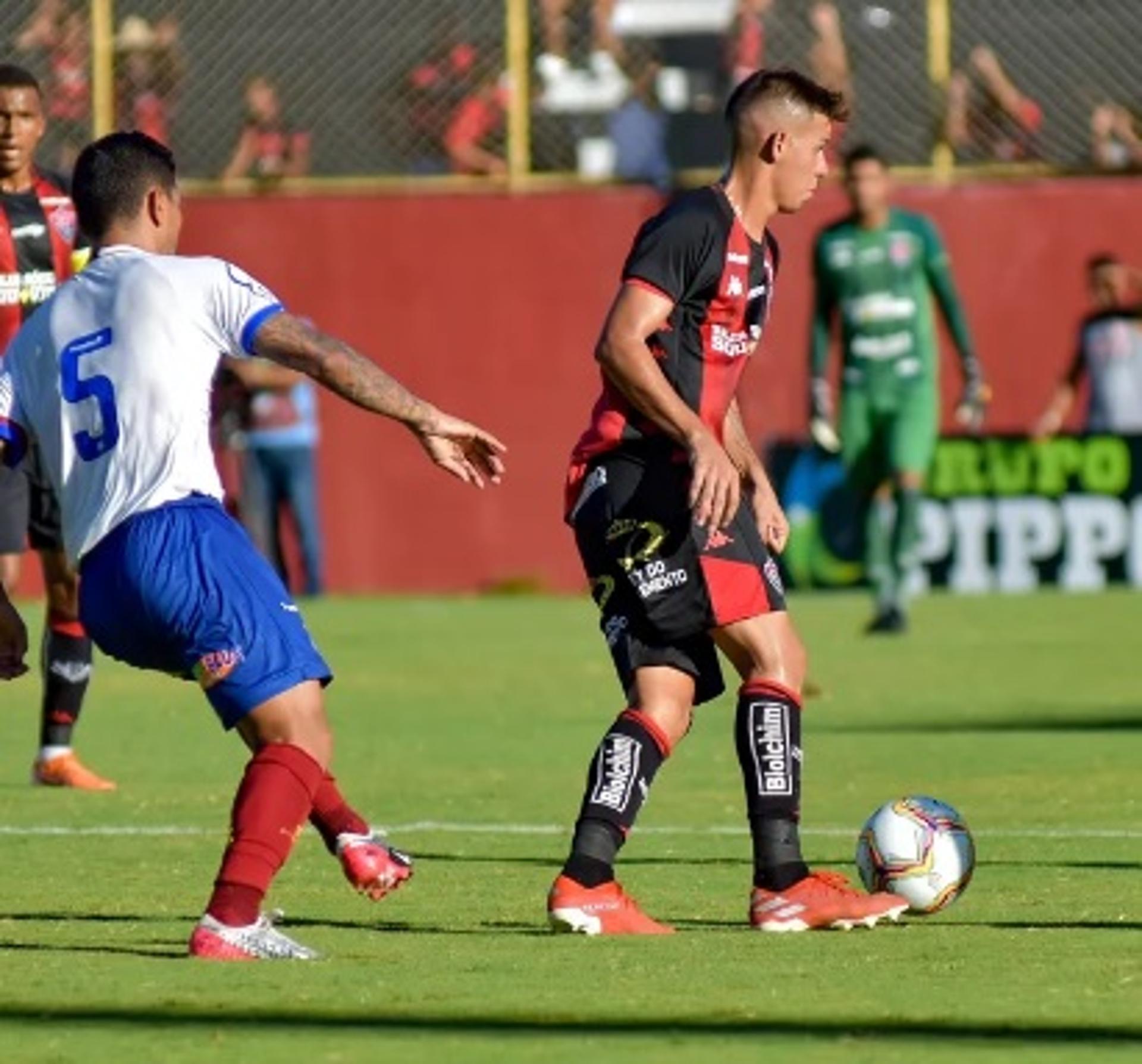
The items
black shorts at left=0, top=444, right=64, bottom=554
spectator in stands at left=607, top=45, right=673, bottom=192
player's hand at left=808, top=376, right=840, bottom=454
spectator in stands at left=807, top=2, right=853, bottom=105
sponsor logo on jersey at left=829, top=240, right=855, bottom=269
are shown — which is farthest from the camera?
spectator in stands at left=607, top=45, right=673, bottom=192

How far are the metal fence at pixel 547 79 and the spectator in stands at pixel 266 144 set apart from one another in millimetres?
18

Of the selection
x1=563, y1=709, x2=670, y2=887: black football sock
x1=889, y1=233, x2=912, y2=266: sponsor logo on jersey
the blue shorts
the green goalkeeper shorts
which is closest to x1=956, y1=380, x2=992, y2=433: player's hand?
the green goalkeeper shorts

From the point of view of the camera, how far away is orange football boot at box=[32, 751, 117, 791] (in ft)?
42.0

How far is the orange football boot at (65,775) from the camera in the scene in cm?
1281

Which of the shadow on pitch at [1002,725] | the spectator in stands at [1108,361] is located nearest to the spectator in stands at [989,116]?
the spectator in stands at [1108,361]

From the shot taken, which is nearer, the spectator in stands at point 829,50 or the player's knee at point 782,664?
the player's knee at point 782,664

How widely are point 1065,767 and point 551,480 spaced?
1292cm

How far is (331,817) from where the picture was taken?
8.63 m

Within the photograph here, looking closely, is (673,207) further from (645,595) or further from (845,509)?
(845,509)

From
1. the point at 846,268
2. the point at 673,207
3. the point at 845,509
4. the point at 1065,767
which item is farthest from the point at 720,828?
the point at 845,509

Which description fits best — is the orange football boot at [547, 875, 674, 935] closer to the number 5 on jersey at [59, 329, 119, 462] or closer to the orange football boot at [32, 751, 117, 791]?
the number 5 on jersey at [59, 329, 119, 462]

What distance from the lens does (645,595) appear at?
8.70m

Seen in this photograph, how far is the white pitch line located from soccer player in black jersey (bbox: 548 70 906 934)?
2284 mm

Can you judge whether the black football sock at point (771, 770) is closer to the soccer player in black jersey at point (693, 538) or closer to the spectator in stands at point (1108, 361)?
the soccer player in black jersey at point (693, 538)
